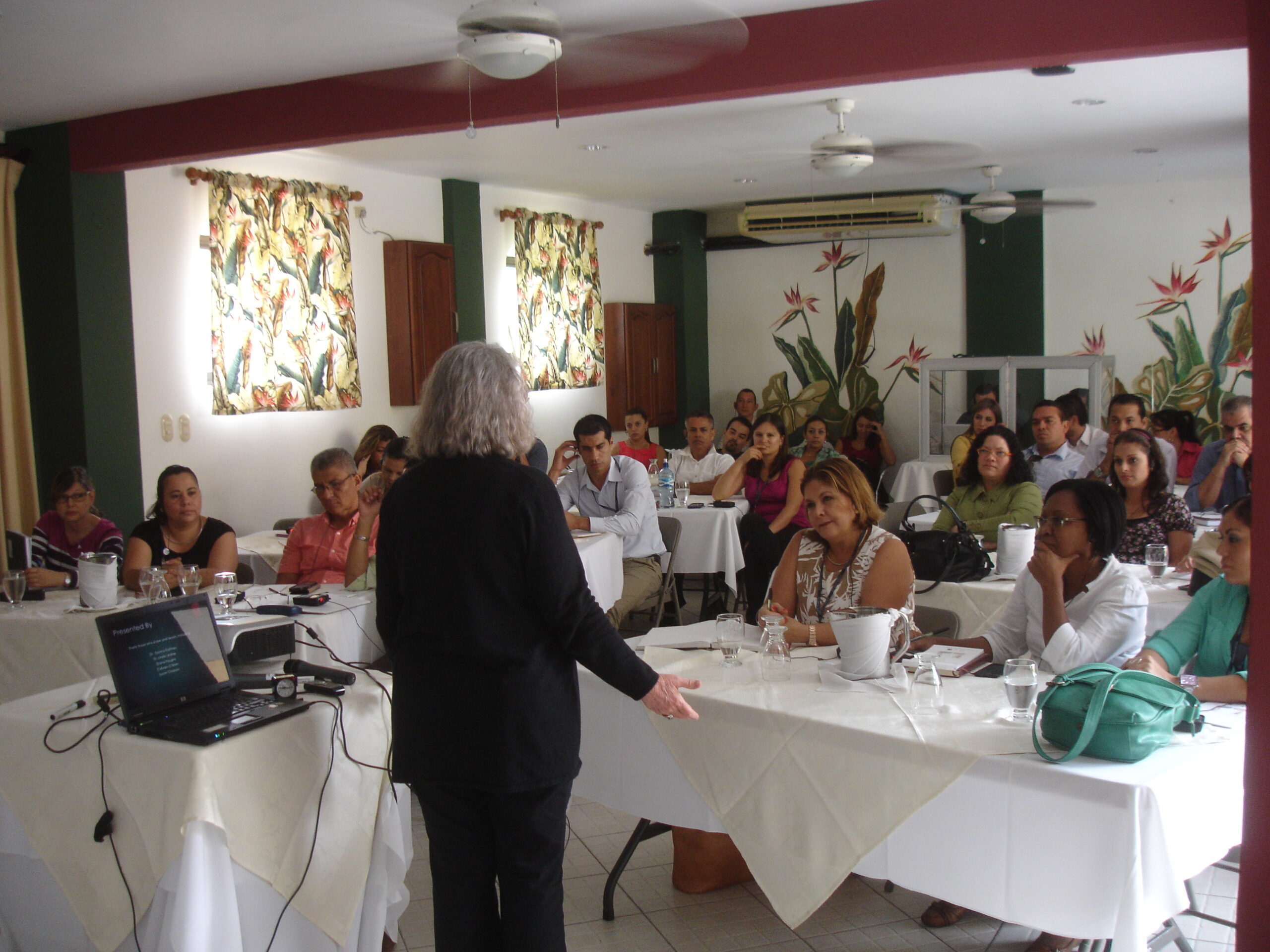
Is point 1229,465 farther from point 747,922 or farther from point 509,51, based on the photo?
point 509,51

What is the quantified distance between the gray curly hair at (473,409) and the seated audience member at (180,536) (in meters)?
2.40

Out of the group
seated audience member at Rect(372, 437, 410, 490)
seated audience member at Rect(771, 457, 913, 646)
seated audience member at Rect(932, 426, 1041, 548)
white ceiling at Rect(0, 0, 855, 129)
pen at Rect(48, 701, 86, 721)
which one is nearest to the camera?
pen at Rect(48, 701, 86, 721)

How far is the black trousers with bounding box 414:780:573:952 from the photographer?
2.20 m

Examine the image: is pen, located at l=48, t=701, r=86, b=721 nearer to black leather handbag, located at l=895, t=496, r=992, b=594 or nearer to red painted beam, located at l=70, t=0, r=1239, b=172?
red painted beam, located at l=70, t=0, r=1239, b=172

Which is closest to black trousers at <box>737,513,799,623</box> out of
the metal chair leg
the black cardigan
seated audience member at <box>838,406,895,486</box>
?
the metal chair leg

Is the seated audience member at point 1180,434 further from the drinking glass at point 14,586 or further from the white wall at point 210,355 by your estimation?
the drinking glass at point 14,586

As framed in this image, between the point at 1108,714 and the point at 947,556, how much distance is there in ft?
6.65

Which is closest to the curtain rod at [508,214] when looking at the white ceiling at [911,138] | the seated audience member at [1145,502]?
the white ceiling at [911,138]

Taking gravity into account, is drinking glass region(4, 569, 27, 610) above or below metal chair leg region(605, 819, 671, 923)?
above

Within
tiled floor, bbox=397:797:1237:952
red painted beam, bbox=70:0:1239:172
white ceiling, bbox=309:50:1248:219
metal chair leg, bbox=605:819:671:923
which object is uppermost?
white ceiling, bbox=309:50:1248:219

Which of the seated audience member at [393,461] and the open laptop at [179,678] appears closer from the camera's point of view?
the open laptop at [179,678]

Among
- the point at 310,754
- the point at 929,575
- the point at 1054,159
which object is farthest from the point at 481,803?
the point at 1054,159

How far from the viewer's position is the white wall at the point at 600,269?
883 cm

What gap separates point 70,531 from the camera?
15.2 feet
